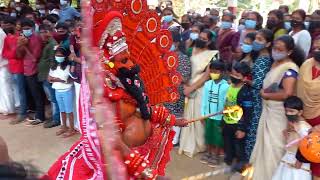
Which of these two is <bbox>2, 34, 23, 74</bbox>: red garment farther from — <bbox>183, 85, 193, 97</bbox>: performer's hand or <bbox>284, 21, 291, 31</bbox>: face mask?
<bbox>284, 21, 291, 31</bbox>: face mask

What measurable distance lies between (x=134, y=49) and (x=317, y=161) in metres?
1.63

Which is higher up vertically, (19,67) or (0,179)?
(0,179)

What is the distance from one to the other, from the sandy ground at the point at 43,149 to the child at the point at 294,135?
86 centimetres

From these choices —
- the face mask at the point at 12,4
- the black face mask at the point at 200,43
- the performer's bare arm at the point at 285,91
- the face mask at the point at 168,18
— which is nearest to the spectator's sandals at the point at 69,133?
the black face mask at the point at 200,43

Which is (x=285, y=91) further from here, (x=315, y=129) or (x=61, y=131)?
(x=61, y=131)

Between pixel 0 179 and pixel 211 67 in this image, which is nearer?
pixel 0 179

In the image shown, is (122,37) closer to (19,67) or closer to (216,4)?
(19,67)

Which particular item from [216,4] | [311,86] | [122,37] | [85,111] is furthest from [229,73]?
[216,4]

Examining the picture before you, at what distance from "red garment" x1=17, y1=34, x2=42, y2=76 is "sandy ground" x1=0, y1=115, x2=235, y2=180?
797mm

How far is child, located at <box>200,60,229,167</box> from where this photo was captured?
13.8 feet

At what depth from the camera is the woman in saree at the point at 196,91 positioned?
14.6 ft

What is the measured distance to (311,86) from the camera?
3.26m

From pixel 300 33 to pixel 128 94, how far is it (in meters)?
2.70

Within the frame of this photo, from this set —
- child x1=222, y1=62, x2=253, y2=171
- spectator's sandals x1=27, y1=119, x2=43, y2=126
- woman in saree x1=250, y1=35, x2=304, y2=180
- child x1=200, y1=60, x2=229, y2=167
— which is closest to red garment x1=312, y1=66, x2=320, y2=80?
woman in saree x1=250, y1=35, x2=304, y2=180
